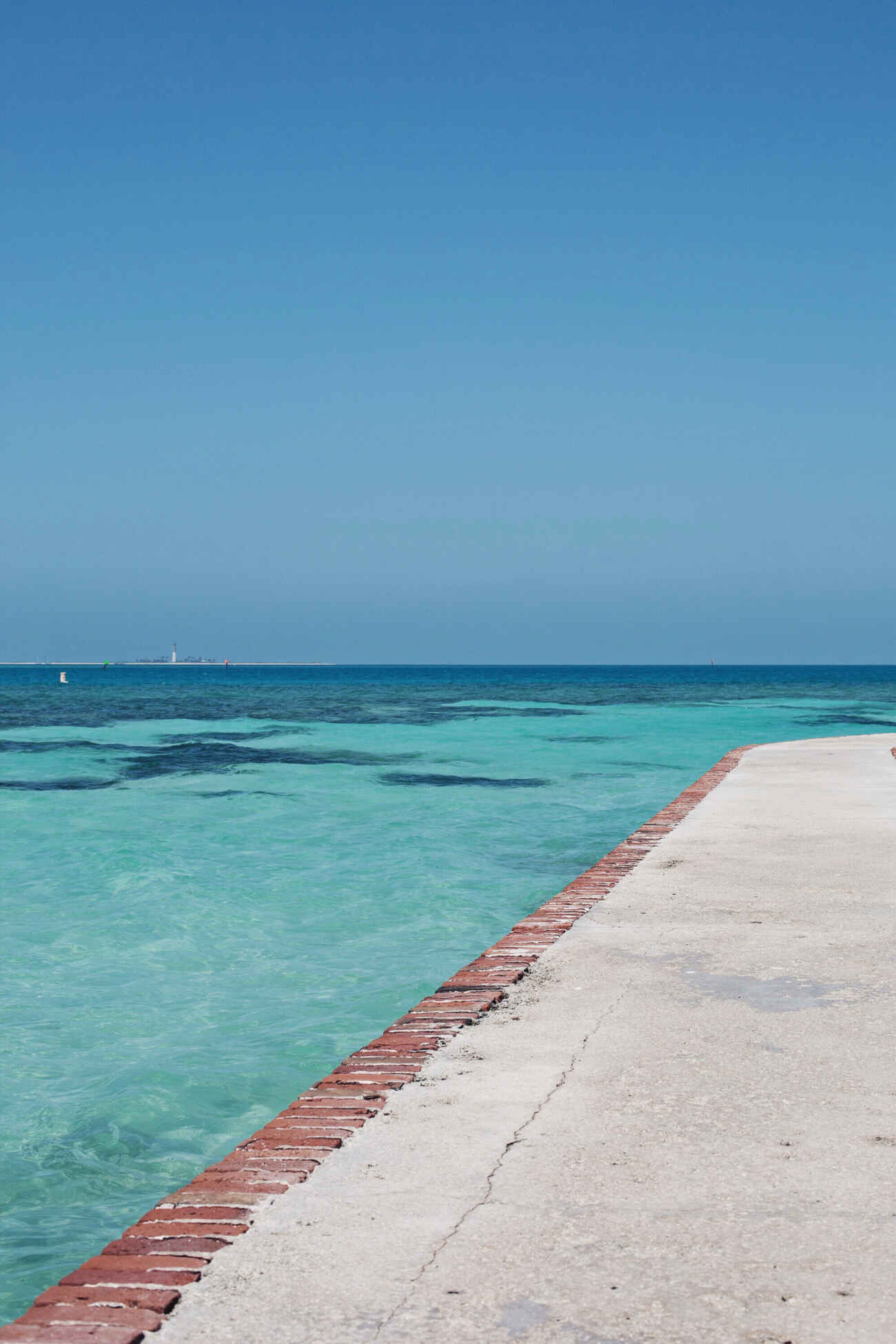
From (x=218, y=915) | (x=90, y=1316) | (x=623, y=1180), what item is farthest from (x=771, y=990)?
(x=218, y=915)

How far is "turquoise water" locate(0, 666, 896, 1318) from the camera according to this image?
4629 mm

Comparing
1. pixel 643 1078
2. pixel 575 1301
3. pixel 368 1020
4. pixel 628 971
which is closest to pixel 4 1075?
pixel 368 1020

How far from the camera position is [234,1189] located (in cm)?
264

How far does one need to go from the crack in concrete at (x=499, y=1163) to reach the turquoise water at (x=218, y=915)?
175 cm

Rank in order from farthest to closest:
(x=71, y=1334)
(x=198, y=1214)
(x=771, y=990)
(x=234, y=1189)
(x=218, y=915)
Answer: (x=218, y=915)
(x=771, y=990)
(x=234, y=1189)
(x=198, y=1214)
(x=71, y=1334)

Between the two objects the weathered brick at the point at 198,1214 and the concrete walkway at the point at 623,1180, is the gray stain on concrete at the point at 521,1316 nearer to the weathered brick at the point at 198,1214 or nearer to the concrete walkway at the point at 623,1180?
the concrete walkway at the point at 623,1180

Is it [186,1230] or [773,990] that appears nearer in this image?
[186,1230]

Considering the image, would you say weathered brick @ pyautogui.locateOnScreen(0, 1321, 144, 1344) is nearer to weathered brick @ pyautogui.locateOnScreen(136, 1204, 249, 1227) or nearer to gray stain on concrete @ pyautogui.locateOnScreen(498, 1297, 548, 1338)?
weathered brick @ pyautogui.locateOnScreen(136, 1204, 249, 1227)

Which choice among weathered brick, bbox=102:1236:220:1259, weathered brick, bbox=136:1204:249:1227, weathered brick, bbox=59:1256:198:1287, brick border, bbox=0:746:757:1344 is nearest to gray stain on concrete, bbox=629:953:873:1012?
brick border, bbox=0:746:757:1344

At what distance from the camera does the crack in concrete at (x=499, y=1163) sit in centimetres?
209

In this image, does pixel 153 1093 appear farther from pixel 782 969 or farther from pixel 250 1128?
pixel 782 969

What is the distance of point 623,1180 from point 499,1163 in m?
0.32

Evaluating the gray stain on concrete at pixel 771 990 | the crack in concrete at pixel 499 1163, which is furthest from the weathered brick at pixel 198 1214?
the gray stain on concrete at pixel 771 990

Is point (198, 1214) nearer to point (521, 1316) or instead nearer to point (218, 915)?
point (521, 1316)
